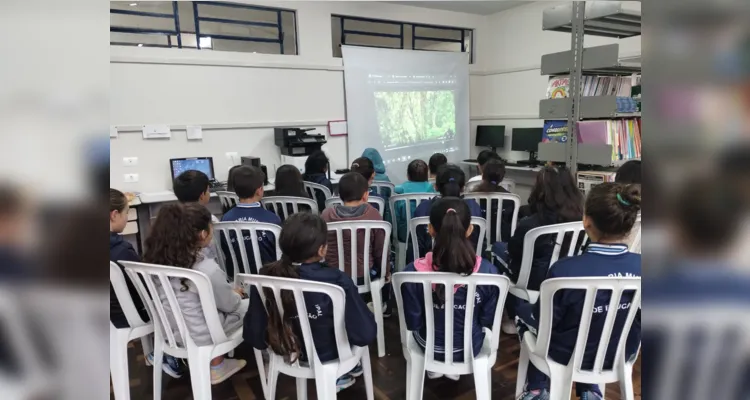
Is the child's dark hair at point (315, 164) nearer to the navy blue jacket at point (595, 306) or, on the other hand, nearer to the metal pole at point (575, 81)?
the metal pole at point (575, 81)

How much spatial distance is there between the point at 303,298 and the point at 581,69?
246 cm

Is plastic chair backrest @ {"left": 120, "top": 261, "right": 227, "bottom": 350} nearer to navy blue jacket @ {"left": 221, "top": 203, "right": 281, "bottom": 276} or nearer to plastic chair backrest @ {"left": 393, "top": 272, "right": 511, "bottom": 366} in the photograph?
navy blue jacket @ {"left": 221, "top": 203, "right": 281, "bottom": 276}

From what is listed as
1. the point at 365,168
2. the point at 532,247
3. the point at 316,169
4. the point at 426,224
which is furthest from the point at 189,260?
the point at 316,169

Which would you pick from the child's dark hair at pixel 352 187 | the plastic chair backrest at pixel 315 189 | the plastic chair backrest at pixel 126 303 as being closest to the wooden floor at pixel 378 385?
the plastic chair backrest at pixel 126 303

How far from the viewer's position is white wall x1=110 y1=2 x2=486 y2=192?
4352 millimetres

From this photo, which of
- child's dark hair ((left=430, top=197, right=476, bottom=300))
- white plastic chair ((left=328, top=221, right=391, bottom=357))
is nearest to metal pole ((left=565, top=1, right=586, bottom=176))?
white plastic chair ((left=328, top=221, right=391, bottom=357))

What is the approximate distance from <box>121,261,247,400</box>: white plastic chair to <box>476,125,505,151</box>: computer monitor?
16.9ft

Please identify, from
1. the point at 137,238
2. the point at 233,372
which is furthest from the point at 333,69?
the point at 233,372

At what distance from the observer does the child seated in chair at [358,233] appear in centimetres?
237

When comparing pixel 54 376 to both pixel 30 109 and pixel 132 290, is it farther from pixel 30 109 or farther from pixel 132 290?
pixel 132 290

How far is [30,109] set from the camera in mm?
285

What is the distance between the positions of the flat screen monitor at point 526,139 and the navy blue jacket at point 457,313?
444cm

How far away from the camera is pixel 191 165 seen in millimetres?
4578

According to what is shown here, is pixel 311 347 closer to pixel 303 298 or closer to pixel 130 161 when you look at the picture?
pixel 303 298
